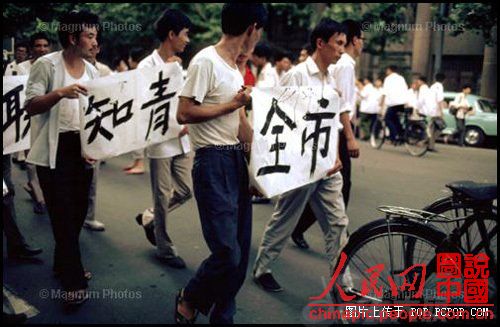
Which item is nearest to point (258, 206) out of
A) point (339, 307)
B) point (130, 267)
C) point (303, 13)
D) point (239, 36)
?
point (130, 267)

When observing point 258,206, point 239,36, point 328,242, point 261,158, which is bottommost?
point 258,206

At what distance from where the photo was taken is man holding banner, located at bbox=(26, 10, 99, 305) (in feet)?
11.4

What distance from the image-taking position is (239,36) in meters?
3.01

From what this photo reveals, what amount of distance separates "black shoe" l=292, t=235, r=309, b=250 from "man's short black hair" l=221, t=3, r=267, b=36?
7.83 feet

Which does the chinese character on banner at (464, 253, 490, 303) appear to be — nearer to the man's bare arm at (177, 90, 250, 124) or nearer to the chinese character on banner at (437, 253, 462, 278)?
the chinese character on banner at (437, 253, 462, 278)

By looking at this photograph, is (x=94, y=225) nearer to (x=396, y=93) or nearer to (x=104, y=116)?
(x=104, y=116)

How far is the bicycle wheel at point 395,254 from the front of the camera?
2.91 metres

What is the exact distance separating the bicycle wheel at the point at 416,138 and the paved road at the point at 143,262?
117 inches

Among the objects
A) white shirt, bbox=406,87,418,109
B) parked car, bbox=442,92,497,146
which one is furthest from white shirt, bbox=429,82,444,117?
parked car, bbox=442,92,497,146

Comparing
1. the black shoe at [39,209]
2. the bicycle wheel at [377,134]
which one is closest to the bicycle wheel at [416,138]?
the bicycle wheel at [377,134]

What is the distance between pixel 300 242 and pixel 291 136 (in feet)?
5.90

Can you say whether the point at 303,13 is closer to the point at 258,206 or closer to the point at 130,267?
the point at 258,206

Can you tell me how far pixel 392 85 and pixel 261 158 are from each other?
30.6ft

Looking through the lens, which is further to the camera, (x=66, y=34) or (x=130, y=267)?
(x=130, y=267)
